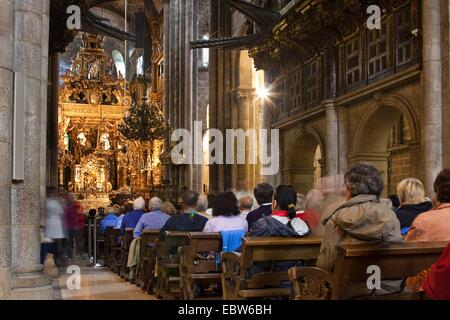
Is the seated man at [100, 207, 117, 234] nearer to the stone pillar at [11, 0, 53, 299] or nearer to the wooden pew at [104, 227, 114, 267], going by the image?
the wooden pew at [104, 227, 114, 267]

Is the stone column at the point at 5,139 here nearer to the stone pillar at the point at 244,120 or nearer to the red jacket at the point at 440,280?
the red jacket at the point at 440,280

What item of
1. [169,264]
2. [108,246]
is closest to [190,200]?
[169,264]

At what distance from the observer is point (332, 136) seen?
14820 mm

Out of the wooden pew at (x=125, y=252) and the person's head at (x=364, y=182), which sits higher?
the person's head at (x=364, y=182)

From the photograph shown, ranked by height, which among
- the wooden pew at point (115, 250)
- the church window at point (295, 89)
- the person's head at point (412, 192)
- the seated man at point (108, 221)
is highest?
the church window at point (295, 89)

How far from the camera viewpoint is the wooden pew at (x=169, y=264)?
24.4ft

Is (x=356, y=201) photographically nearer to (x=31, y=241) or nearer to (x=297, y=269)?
(x=297, y=269)

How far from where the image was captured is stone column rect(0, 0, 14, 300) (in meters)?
5.62

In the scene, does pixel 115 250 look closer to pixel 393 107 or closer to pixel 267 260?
pixel 393 107

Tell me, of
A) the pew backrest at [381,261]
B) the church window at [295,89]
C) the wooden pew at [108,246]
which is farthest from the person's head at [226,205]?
the church window at [295,89]

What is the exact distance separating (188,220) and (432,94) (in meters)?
5.17

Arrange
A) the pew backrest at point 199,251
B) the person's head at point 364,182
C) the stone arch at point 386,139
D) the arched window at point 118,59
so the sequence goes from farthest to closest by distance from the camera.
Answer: the arched window at point 118,59 < the stone arch at point 386,139 < the pew backrest at point 199,251 < the person's head at point 364,182

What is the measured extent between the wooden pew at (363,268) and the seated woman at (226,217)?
2.58 m
